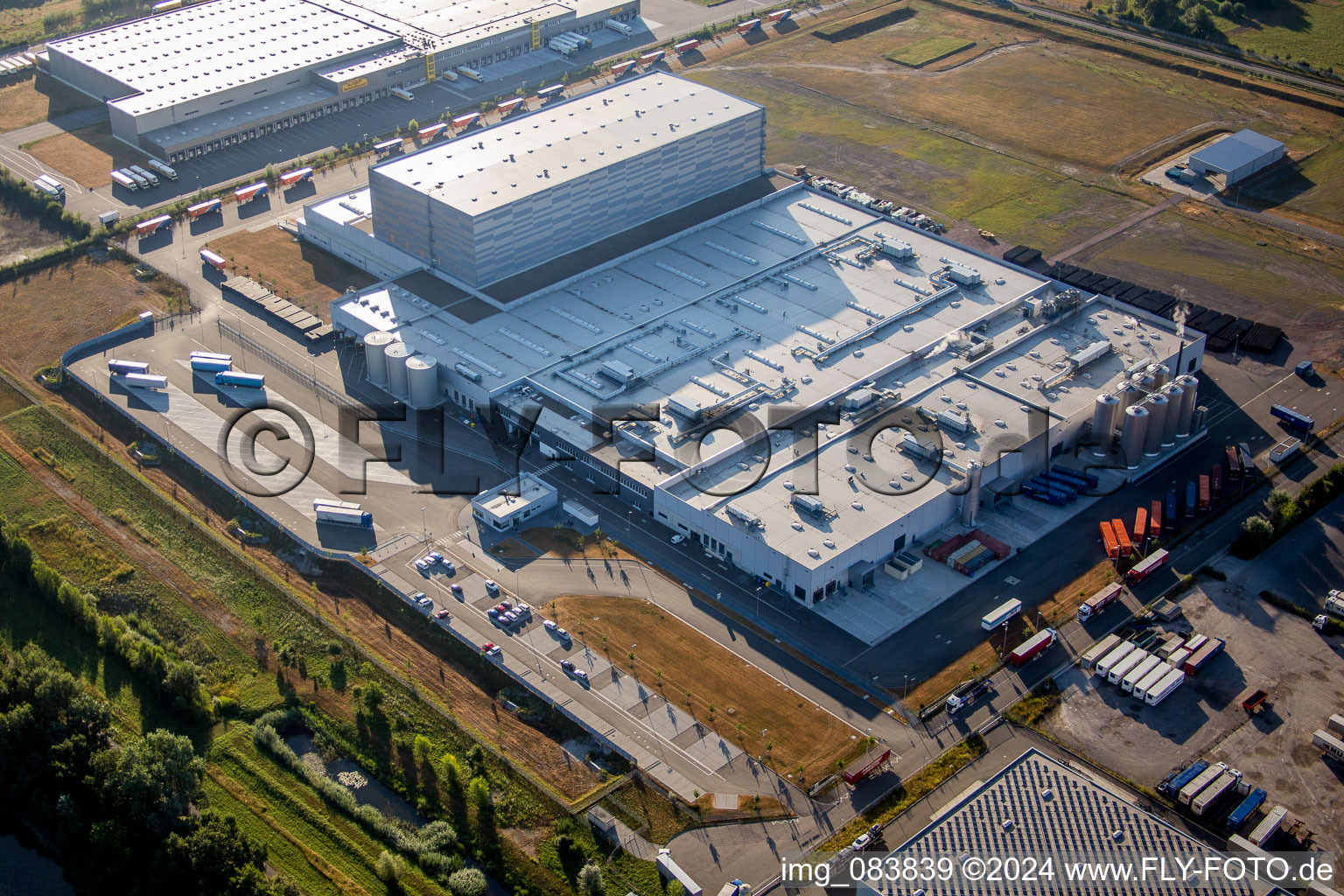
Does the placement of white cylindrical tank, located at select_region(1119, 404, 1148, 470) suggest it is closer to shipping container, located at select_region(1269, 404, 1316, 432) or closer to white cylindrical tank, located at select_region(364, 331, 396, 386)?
shipping container, located at select_region(1269, 404, 1316, 432)

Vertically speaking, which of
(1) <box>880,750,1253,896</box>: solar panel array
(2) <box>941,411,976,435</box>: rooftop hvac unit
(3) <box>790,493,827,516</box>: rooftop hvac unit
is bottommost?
(1) <box>880,750,1253,896</box>: solar panel array

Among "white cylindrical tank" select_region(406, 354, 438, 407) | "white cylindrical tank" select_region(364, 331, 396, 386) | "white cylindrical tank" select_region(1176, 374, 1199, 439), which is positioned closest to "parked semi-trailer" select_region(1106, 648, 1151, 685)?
"white cylindrical tank" select_region(1176, 374, 1199, 439)

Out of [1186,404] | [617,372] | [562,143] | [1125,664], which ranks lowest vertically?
[1125,664]

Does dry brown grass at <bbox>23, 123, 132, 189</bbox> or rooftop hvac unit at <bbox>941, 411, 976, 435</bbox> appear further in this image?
dry brown grass at <bbox>23, 123, 132, 189</bbox>

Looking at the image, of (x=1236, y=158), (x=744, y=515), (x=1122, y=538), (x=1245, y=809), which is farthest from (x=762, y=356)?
(x=1236, y=158)

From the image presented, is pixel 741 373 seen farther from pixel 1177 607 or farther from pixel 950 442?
pixel 1177 607

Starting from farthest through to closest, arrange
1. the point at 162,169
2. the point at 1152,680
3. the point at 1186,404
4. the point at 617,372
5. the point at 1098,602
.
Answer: the point at 162,169 → the point at 617,372 → the point at 1186,404 → the point at 1098,602 → the point at 1152,680

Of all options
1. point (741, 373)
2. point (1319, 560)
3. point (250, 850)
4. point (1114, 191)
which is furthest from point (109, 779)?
point (1114, 191)

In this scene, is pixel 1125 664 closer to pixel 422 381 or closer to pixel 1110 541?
pixel 1110 541
